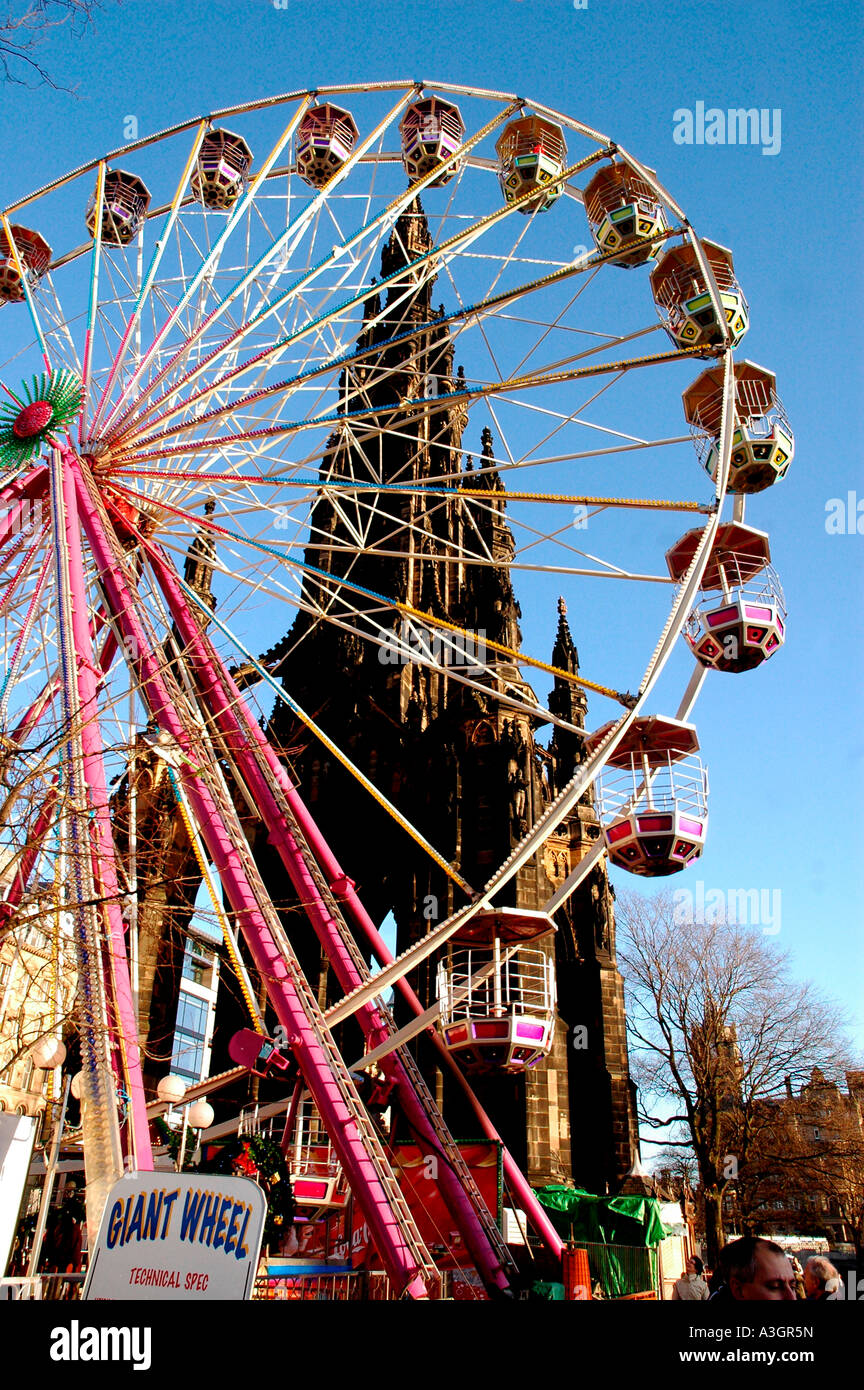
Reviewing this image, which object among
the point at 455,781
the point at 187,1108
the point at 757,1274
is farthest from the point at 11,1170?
the point at 455,781

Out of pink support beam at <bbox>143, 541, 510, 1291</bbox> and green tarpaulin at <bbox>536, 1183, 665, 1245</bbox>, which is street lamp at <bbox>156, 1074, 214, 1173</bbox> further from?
green tarpaulin at <bbox>536, 1183, 665, 1245</bbox>

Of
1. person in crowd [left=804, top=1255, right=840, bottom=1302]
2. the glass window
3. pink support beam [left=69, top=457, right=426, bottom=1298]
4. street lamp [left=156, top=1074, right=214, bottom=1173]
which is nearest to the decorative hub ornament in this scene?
pink support beam [left=69, top=457, right=426, bottom=1298]

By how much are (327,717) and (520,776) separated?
26.4 feet

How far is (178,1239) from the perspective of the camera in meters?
5.46

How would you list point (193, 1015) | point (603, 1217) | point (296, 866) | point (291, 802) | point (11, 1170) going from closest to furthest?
point (11, 1170), point (296, 866), point (291, 802), point (603, 1217), point (193, 1015)

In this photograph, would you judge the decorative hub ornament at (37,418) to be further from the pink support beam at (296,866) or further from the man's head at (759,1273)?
the man's head at (759,1273)

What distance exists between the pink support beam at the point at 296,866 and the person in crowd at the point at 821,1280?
9124 mm

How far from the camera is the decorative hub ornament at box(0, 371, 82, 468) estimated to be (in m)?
15.3

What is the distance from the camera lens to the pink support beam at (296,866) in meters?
15.5

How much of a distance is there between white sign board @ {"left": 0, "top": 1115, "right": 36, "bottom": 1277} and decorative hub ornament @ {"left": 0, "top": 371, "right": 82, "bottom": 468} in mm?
10657

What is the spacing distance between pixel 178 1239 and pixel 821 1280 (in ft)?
14.3

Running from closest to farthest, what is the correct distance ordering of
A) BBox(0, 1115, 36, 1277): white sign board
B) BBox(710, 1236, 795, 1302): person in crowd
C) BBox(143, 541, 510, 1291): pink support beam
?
A: BBox(710, 1236, 795, 1302): person in crowd < BBox(0, 1115, 36, 1277): white sign board < BBox(143, 541, 510, 1291): pink support beam

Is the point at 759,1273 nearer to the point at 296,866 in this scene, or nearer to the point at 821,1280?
the point at 821,1280
